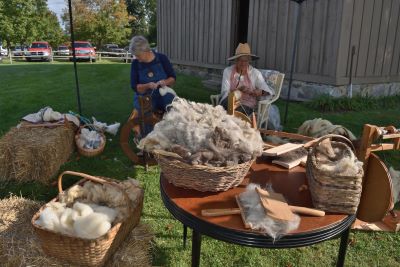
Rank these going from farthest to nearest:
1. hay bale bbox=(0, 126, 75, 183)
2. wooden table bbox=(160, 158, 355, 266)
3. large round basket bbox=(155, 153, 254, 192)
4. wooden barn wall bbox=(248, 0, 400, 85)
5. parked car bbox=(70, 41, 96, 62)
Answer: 1. parked car bbox=(70, 41, 96, 62)
2. wooden barn wall bbox=(248, 0, 400, 85)
3. hay bale bbox=(0, 126, 75, 183)
4. large round basket bbox=(155, 153, 254, 192)
5. wooden table bbox=(160, 158, 355, 266)

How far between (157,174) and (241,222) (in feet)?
8.64

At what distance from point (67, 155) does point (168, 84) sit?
1.56 m

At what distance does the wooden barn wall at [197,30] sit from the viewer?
920 cm

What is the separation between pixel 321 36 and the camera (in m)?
6.92

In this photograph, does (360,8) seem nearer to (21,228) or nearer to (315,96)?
(315,96)

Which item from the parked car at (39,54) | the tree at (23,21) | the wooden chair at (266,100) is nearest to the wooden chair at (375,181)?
the wooden chair at (266,100)

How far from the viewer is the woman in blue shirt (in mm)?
4301

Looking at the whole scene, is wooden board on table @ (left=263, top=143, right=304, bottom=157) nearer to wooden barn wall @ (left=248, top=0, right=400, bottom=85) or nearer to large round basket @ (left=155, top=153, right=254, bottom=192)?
large round basket @ (left=155, top=153, right=254, bottom=192)

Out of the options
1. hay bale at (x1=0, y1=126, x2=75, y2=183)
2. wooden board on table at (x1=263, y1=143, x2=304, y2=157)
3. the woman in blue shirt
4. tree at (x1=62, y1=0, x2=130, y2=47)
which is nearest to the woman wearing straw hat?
the woman in blue shirt

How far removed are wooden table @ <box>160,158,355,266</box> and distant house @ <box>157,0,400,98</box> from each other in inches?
219

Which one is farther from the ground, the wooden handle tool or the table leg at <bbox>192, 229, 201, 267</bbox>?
the wooden handle tool

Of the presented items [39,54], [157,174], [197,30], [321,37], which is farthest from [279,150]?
[39,54]

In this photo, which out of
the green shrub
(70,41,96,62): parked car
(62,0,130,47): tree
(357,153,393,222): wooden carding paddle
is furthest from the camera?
(62,0,130,47): tree

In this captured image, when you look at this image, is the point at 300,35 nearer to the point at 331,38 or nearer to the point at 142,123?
the point at 331,38
